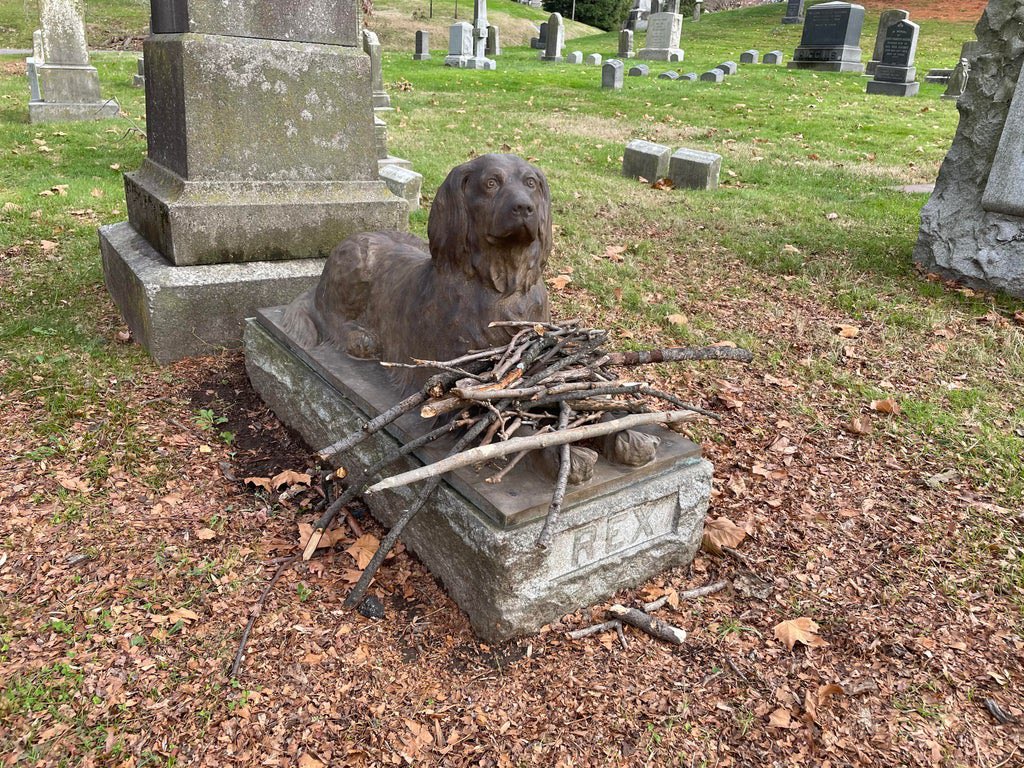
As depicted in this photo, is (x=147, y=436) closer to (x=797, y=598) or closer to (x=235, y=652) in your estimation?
(x=235, y=652)

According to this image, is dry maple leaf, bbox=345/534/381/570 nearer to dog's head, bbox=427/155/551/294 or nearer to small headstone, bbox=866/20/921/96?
dog's head, bbox=427/155/551/294

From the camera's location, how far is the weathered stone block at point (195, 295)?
420cm

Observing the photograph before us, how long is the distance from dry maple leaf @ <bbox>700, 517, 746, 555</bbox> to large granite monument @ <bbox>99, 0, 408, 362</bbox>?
2780 mm

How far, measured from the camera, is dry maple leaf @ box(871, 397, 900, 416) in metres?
4.22

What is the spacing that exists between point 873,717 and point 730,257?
4799 millimetres

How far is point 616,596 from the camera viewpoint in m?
2.90

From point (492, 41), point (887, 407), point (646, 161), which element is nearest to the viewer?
point (887, 407)

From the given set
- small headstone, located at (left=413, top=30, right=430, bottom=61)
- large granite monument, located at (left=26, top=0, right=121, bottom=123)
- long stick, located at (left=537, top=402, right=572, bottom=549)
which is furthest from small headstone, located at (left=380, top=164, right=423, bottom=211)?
small headstone, located at (left=413, top=30, right=430, bottom=61)

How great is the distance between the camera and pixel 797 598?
2.95m

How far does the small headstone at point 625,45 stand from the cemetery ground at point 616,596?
23.7 m

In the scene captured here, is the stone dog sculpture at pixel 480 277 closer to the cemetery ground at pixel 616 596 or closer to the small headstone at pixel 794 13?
the cemetery ground at pixel 616 596

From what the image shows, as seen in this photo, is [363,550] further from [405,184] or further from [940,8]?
[940,8]

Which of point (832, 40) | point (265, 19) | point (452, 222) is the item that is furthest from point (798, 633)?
point (832, 40)

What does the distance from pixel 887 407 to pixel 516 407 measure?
267 centimetres
